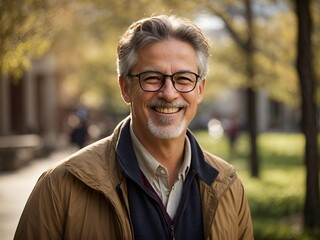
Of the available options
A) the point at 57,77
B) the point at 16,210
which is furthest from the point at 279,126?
the point at 16,210

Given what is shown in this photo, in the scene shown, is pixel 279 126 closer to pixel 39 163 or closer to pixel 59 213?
pixel 39 163

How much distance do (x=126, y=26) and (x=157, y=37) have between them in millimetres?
15756

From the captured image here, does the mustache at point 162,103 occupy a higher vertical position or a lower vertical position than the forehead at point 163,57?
lower

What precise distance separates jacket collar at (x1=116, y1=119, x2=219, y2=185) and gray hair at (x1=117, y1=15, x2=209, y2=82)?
309 mm

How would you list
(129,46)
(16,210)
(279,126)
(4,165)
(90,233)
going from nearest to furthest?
(90,233), (129,46), (16,210), (4,165), (279,126)

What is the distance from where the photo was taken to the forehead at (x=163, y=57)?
3.23 metres

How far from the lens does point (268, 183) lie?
1670cm

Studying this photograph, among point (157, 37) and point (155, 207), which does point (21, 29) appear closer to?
point (157, 37)

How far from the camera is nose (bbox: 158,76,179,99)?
3.22m

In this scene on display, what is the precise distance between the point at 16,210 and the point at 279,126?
61.4 m

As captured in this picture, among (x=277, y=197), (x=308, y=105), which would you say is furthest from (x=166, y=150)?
(x=277, y=197)

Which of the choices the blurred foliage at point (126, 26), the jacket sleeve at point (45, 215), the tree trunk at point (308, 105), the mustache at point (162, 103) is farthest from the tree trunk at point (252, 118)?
the jacket sleeve at point (45, 215)

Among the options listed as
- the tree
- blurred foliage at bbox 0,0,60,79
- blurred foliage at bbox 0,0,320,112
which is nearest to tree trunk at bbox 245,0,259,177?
the tree

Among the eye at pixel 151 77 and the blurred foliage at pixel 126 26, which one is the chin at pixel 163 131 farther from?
the blurred foliage at pixel 126 26
